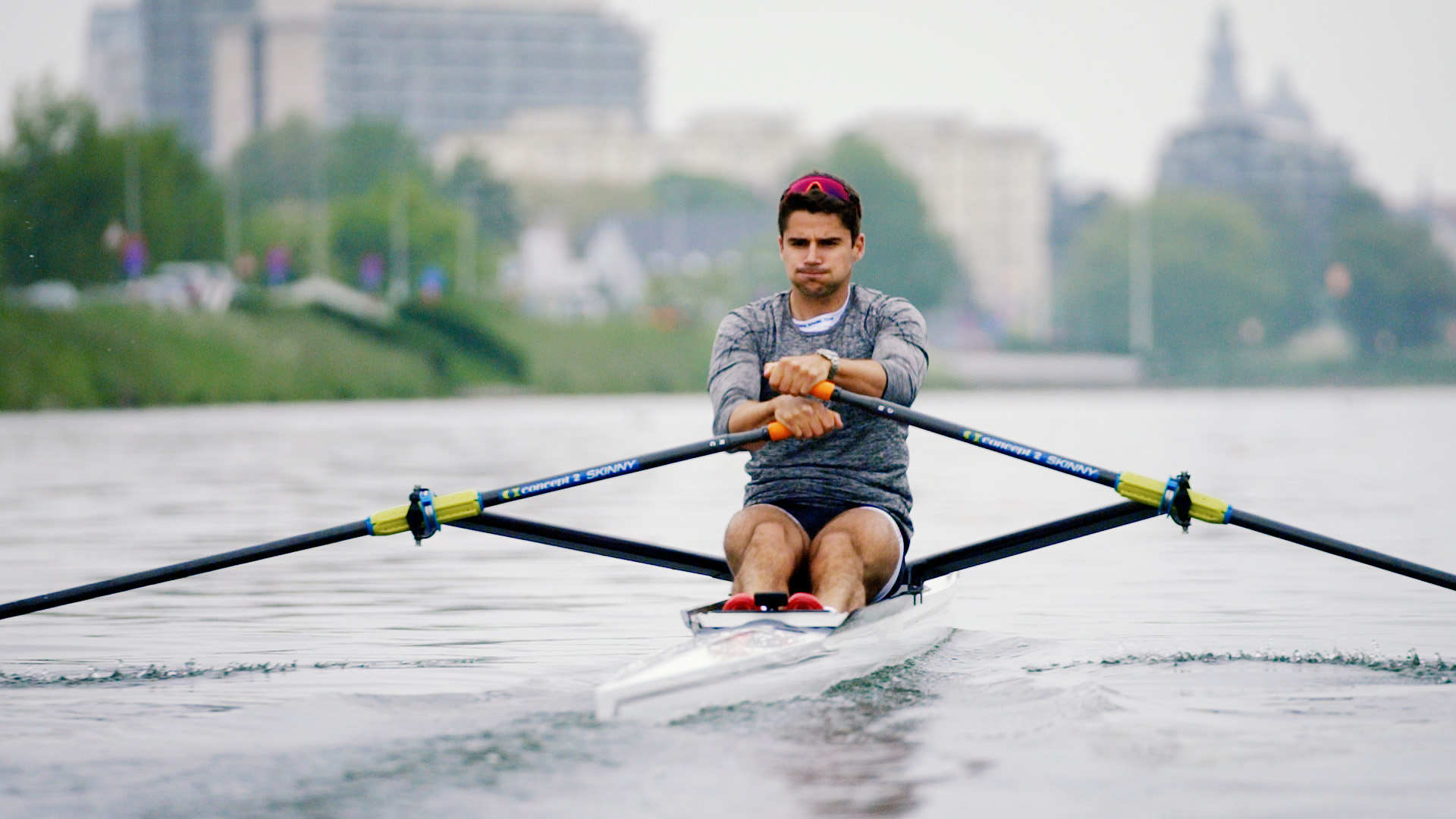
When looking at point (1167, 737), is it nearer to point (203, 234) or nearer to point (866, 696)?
point (866, 696)

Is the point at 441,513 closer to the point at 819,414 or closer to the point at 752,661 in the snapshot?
the point at 819,414

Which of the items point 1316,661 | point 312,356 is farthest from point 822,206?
point 312,356

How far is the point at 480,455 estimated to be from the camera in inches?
953

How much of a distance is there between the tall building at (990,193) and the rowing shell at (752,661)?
17635 centimetres

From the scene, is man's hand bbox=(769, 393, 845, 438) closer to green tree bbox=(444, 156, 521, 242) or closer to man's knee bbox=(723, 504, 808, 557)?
man's knee bbox=(723, 504, 808, 557)

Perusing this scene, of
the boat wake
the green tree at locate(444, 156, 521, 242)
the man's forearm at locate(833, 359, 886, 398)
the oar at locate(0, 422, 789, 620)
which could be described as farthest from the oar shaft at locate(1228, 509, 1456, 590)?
the green tree at locate(444, 156, 521, 242)

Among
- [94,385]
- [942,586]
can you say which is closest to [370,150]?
[94,385]

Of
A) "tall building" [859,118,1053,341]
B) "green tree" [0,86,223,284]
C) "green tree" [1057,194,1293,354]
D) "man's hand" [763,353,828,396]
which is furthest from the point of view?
"tall building" [859,118,1053,341]

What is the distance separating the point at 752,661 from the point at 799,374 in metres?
1.10

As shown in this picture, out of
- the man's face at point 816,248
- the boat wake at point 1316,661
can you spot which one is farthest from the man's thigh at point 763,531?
the boat wake at point 1316,661

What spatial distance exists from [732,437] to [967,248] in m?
180

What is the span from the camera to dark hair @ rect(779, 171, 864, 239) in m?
7.07

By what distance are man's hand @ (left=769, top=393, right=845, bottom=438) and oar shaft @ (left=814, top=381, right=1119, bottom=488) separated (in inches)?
2.0

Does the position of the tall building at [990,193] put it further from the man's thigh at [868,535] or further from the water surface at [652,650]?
the man's thigh at [868,535]
